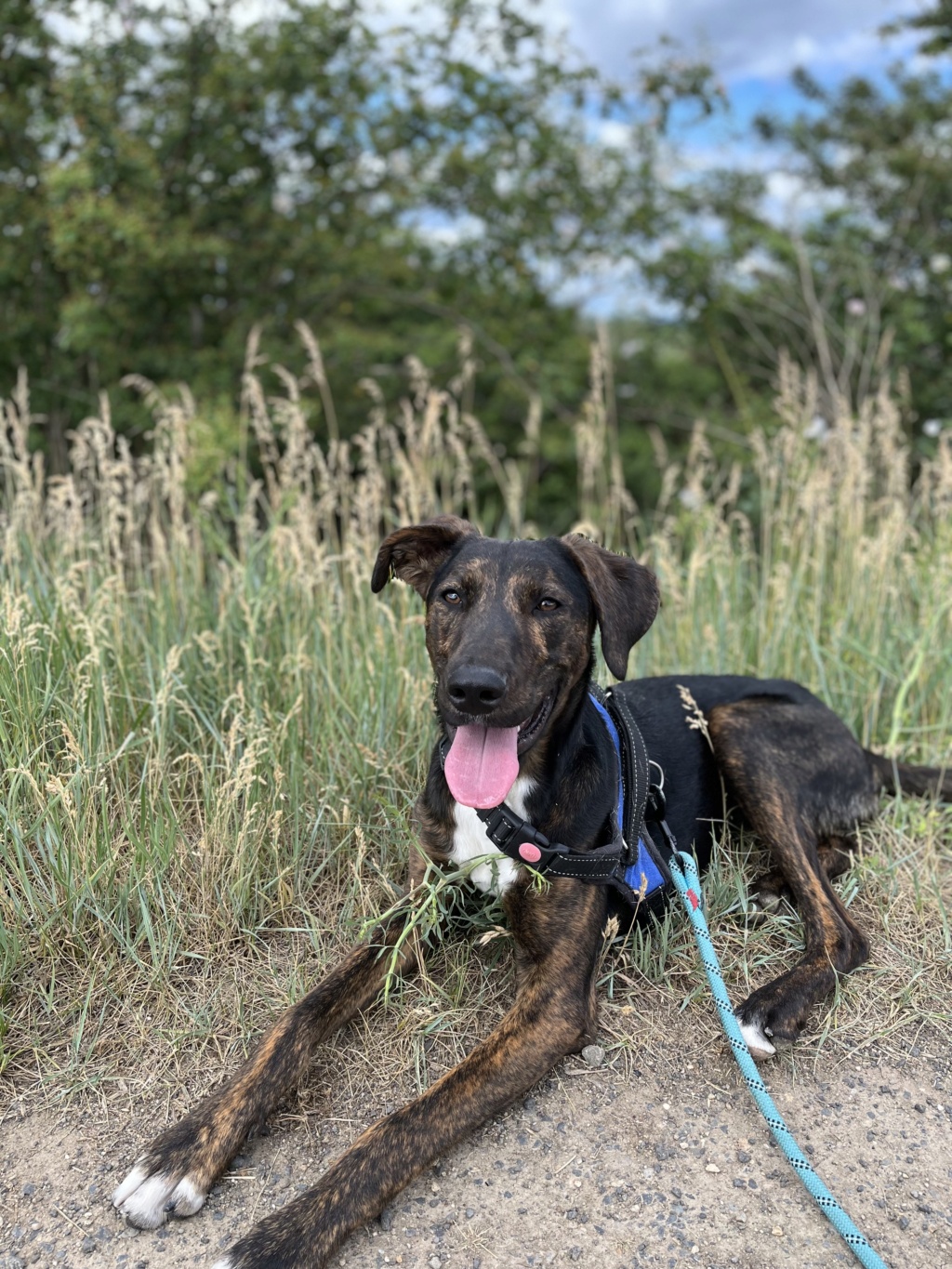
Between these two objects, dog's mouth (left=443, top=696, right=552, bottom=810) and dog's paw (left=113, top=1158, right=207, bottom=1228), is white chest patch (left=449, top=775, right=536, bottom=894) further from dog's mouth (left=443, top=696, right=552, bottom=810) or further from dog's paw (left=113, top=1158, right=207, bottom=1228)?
dog's paw (left=113, top=1158, right=207, bottom=1228)

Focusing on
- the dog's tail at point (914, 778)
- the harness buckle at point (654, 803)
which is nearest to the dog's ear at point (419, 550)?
the harness buckle at point (654, 803)

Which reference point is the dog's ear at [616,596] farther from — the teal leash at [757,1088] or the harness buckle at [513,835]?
the teal leash at [757,1088]

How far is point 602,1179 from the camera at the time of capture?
247 centimetres

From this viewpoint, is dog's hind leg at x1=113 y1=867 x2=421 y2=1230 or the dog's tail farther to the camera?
the dog's tail

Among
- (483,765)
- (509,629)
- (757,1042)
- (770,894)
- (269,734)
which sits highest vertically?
(509,629)

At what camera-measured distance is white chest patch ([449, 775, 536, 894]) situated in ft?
9.30

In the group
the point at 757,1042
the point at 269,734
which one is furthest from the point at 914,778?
the point at 269,734

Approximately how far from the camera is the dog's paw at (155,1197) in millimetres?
2350

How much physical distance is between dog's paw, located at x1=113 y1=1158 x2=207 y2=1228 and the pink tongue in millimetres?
1115

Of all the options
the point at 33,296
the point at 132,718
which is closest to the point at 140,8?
the point at 33,296

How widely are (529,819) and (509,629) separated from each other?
58 cm

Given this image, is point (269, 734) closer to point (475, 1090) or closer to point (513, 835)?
point (513, 835)

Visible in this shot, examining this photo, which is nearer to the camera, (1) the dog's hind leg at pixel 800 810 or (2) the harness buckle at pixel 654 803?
(1) the dog's hind leg at pixel 800 810

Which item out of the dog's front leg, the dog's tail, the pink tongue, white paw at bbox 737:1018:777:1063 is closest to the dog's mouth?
the pink tongue
